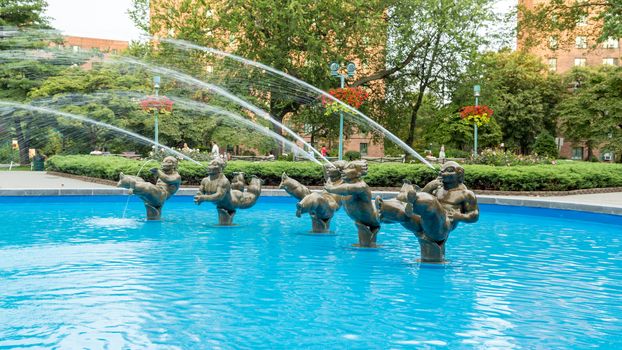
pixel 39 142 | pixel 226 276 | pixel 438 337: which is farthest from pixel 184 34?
pixel 438 337

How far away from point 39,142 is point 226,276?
45.9m

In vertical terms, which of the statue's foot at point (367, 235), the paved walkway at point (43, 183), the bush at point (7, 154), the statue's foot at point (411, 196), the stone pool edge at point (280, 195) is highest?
the bush at point (7, 154)

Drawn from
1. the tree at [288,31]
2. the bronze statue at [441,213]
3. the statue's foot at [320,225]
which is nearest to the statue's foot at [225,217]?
the statue's foot at [320,225]

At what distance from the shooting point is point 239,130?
44.9 metres

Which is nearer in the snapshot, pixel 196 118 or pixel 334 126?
pixel 334 126

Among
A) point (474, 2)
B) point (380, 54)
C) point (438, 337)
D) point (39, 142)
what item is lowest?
point (438, 337)

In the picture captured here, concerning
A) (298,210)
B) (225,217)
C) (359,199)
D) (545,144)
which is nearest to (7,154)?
Answer: (225,217)

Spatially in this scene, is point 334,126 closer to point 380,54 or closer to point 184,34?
point 380,54

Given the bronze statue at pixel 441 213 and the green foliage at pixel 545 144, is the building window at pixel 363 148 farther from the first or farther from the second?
the bronze statue at pixel 441 213

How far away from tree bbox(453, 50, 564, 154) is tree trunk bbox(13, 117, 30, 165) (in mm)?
39581

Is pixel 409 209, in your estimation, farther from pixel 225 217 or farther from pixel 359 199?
pixel 225 217

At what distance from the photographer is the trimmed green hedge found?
67.6ft

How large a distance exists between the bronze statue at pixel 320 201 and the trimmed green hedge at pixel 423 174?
10.1 metres

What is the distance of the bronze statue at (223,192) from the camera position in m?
12.0
